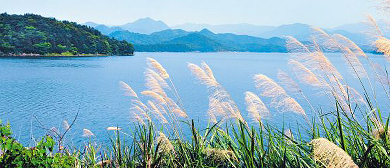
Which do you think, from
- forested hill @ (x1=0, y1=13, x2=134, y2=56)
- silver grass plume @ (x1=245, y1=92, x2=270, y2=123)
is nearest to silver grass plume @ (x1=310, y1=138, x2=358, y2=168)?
silver grass plume @ (x1=245, y1=92, x2=270, y2=123)

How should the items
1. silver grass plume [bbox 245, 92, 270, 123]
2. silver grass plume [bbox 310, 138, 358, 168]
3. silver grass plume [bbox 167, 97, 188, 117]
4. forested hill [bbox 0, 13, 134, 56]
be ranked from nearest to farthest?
silver grass plume [bbox 310, 138, 358, 168], silver grass plume [bbox 245, 92, 270, 123], silver grass plume [bbox 167, 97, 188, 117], forested hill [bbox 0, 13, 134, 56]

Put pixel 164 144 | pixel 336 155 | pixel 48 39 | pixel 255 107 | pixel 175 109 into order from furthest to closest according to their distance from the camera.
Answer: pixel 48 39
pixel 175 109
pixel 164 144
pixel 255 107
pixel 336 155

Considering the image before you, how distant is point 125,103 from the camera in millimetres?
30562

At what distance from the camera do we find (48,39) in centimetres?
11250

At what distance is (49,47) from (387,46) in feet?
388

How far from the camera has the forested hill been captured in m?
103

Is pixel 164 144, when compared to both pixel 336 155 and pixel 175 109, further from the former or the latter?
pixel 336 155

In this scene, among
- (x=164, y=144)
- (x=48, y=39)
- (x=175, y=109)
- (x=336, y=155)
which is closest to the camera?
(x=336, y=155)

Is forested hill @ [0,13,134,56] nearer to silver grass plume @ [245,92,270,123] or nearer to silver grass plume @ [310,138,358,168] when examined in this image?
silver grass plume @ [245,92,270,123]

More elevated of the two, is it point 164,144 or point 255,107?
point 255,107

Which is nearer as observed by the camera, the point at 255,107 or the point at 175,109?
the point at 255,107

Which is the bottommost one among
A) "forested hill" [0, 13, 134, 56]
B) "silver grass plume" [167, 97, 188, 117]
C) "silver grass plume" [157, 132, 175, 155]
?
"silver grass plume" [157, 132, 175, 155]

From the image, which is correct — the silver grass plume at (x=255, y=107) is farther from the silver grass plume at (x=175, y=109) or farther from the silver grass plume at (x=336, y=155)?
the silver grass plume at (x=336, y=155)

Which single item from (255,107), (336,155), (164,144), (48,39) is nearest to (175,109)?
(164,144)
